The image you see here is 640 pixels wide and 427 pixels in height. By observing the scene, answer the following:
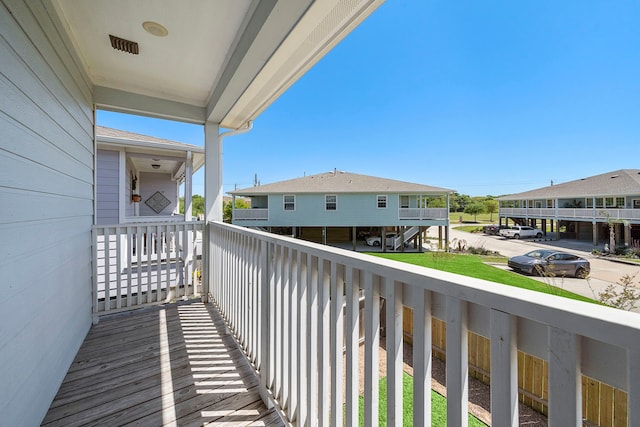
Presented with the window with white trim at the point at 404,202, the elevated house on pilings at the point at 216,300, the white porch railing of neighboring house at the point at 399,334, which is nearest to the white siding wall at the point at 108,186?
the elevated house on pilings at the point at 216,300

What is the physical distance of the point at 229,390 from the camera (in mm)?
1792

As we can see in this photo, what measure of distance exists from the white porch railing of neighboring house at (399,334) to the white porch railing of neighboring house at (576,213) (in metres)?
2.95

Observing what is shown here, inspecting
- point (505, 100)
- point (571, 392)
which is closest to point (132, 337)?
point (571, 392)

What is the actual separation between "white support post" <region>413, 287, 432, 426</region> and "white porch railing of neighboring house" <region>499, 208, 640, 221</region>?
295 cm

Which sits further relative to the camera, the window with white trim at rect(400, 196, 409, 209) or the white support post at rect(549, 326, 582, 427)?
the window with white trim at rect(400, 196, 409, 209)

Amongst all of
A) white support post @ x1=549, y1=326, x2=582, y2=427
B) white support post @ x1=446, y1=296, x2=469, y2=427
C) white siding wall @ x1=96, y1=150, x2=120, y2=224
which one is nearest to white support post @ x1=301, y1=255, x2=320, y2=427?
white support post @ x1=446, y1=296, x2=469, y2=427

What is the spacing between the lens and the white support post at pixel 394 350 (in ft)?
2.66

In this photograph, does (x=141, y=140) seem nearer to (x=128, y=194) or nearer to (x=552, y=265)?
(x=128, y=194)

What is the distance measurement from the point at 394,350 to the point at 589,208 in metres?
3.74

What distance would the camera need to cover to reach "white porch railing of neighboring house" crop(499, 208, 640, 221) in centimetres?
259

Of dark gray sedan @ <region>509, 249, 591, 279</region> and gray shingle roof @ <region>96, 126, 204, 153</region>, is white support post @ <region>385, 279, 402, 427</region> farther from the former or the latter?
gray shingle roof @ <region>96, 126, 204, 153</region>

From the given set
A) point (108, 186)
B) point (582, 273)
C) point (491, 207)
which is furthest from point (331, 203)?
point (582, 273)

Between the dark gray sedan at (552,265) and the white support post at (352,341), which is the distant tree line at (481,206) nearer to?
the dark gray sedan at (552,265)

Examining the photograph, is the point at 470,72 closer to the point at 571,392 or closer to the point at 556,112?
the point at 556,112
